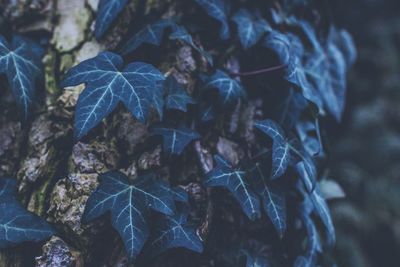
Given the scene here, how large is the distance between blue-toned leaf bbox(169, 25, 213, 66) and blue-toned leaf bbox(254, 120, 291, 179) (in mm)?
237

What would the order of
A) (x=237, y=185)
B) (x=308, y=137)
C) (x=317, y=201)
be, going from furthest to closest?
(x=308, y=137) < (x=317, y=201) < (x=237, y=185)

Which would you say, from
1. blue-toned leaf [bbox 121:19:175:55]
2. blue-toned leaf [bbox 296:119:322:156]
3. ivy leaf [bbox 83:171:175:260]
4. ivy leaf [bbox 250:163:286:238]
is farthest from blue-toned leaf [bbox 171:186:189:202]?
blue-toned leaf [bbox 296:119:322:156]

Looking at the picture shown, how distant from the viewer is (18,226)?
1062 millimetres

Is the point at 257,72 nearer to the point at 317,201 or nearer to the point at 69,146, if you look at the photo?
the point at 317,201

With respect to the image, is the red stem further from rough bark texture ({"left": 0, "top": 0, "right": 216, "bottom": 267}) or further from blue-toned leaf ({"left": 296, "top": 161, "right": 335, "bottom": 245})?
blue-toned leaf ({"left": 296, "top": 161, "right": 335, "bottom": 245})

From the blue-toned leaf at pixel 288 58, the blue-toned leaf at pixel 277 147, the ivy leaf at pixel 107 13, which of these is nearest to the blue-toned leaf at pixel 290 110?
the blue-toned leaf at pixel 288 58

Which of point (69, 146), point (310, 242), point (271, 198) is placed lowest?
point (310, 242)

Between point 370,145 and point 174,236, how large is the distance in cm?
224

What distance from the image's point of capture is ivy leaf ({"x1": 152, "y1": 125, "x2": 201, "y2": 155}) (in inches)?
46.2

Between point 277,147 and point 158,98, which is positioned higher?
point 158,98

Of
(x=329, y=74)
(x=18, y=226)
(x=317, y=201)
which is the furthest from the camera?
(x=329, y=74)

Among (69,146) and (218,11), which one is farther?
(218,11)

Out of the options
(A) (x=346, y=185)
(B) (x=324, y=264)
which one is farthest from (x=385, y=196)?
(B) (x=324, y=264)

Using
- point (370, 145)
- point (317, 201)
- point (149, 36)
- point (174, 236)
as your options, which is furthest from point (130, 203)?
point (370, 145)
